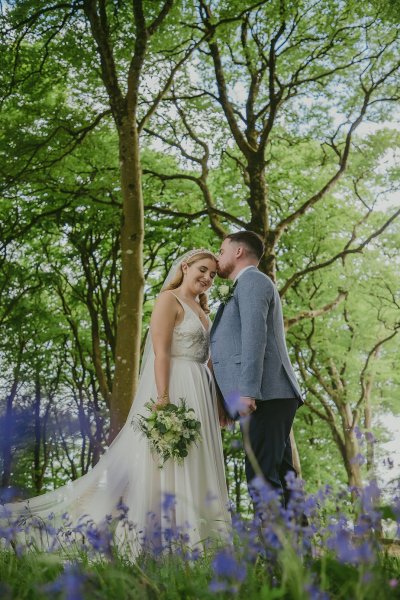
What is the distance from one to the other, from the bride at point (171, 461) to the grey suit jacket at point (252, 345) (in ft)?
1.16

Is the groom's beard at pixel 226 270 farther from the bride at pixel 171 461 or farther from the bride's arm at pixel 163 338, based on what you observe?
the bride's arm at pixel 163 338

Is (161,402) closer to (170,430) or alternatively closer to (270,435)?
(170,430)

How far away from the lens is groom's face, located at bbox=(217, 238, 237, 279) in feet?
17.7

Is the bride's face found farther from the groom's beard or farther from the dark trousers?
the dark trousers

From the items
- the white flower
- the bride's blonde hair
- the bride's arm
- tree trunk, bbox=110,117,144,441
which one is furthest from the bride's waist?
tree trunk, bbox=110,117,144,441

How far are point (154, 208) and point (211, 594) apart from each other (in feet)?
38.2

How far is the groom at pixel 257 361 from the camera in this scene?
4.70 metres

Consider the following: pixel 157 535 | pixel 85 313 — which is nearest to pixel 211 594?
pixel 157 535

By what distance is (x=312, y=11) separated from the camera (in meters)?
12.4

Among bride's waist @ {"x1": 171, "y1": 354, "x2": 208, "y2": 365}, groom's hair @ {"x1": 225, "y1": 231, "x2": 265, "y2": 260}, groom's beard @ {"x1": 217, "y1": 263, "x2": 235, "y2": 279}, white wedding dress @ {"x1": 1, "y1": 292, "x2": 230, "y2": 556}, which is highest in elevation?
groom's hair @ {"x1": 225, "y1": 231, "x2": 265, "y2": 260}

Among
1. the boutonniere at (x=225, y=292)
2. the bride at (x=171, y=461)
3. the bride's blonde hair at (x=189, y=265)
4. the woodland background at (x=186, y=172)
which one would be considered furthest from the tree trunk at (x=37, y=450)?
the boutonniere at (x=225, y=292)

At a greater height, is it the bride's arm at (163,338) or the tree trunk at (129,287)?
the tree trunk at (129,287)

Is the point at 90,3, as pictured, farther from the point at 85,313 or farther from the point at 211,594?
the point at 85,313

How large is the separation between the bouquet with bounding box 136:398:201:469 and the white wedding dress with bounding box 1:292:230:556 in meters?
0.12
